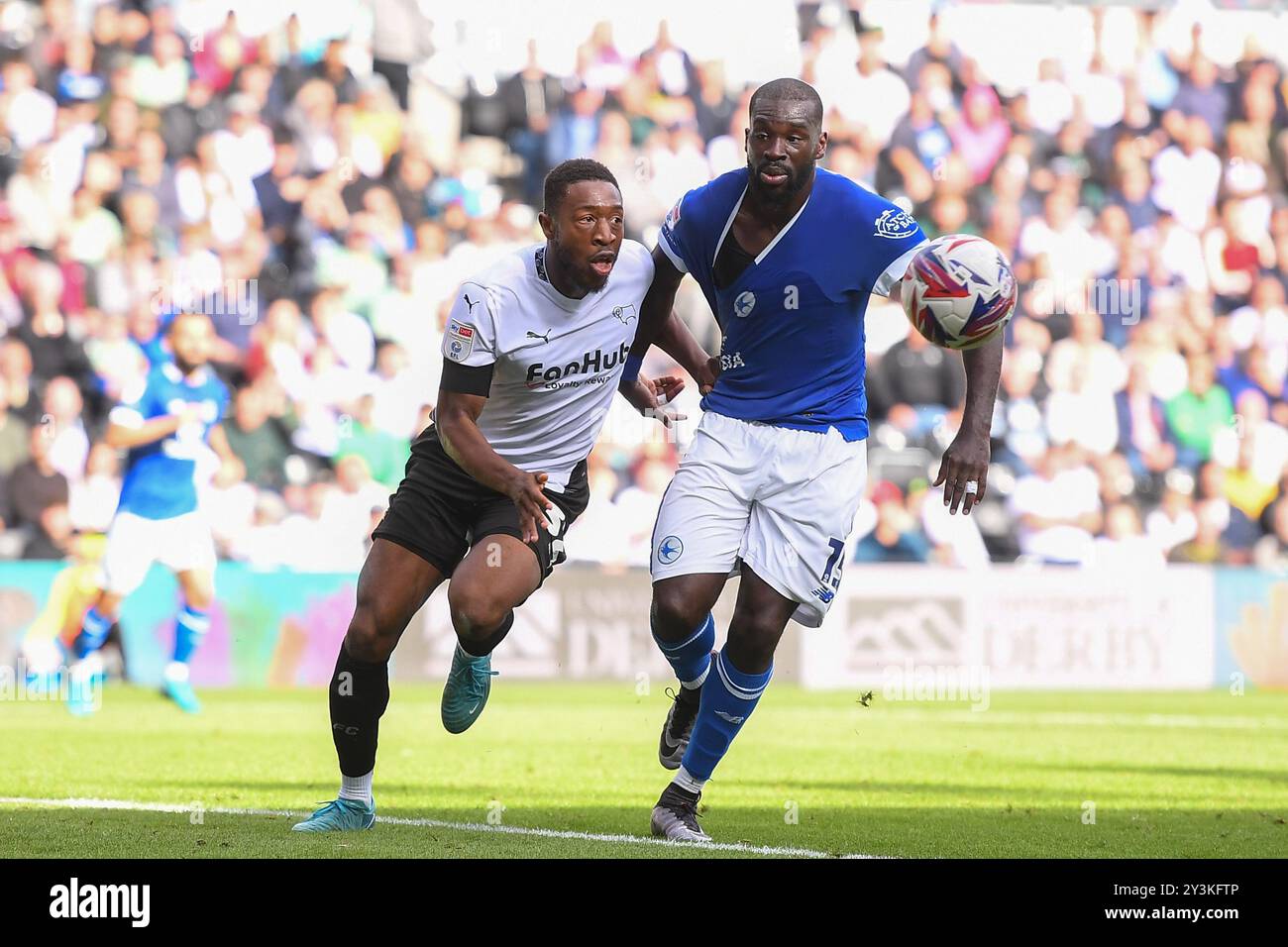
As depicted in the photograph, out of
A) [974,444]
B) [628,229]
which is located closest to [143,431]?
[628,229]

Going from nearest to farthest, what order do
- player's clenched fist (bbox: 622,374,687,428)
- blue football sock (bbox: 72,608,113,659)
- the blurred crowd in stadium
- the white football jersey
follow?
the white football jersey
player's clenched fist (bbox: 622,374,687,428)
blue football sock (bbox: 72,608,113,659)
the blurred crowd in stadium

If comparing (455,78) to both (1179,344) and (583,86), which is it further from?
(1179,344)

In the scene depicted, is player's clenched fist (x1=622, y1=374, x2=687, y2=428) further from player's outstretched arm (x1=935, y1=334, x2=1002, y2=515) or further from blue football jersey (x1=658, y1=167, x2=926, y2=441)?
player's outstretched arm (x1=935, y1=334, x2=1002, y2=515)

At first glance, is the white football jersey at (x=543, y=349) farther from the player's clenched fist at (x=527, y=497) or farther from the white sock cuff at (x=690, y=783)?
the white sock cuff at (x=690, y=783)

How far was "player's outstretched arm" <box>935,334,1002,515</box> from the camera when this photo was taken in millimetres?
7141

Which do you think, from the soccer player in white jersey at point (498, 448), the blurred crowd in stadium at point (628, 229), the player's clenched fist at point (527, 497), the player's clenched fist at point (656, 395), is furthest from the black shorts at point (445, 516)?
the blurred crowd in stadium at point (628, 229)

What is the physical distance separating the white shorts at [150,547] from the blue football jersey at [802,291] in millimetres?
7497

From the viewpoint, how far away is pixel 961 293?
7113 millimetres

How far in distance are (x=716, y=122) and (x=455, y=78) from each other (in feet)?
9.12

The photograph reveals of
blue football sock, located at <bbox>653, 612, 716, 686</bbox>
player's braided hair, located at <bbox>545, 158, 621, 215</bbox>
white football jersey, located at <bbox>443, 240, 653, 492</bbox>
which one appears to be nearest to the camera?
player's braided hair, located at <bbox>545, 158, 621, 215</bbox>

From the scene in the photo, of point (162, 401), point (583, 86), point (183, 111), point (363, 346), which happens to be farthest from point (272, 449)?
point (583, 86)

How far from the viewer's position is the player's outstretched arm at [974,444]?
714cm

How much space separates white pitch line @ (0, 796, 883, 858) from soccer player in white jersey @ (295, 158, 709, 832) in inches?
15.7

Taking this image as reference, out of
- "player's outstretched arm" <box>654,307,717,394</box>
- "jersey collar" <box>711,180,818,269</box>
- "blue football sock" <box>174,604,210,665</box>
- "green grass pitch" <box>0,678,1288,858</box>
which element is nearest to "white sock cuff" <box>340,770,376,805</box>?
"green grass pitch" <box>0,678,1288,858</box>
